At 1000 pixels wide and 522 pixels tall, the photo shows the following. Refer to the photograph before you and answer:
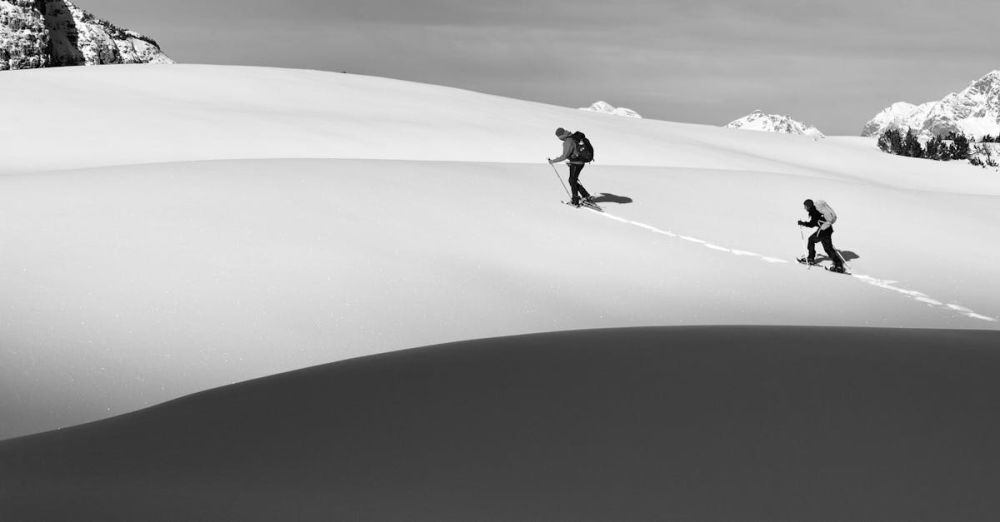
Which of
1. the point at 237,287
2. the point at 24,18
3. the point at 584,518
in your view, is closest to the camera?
the point at 584,518

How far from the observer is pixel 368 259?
505 inches

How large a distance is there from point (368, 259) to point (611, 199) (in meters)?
8.02

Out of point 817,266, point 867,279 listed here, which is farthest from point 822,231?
point 867,279

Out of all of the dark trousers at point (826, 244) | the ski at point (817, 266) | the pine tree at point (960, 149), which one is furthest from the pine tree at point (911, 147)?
the dark trousers at point (826, 244)

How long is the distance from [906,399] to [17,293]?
845 cm

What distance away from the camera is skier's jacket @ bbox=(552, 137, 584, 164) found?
18016 millimetres

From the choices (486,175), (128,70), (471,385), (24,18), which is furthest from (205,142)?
(24,18)

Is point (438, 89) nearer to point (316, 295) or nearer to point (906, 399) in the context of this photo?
point (316, 295)

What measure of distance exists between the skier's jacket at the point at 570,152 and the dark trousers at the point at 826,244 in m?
4.66

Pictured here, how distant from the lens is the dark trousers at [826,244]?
49.5ft

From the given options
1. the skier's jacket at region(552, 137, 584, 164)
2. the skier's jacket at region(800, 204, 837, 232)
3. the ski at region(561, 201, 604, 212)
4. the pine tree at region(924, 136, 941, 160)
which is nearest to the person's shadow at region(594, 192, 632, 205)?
the ski at region(561, 201, 604, 212)

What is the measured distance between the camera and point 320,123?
33.5 m

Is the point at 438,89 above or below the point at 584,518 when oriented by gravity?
above

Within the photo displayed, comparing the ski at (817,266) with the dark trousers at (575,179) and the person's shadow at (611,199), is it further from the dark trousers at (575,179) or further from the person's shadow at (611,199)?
the person's shadow at (611,199)
